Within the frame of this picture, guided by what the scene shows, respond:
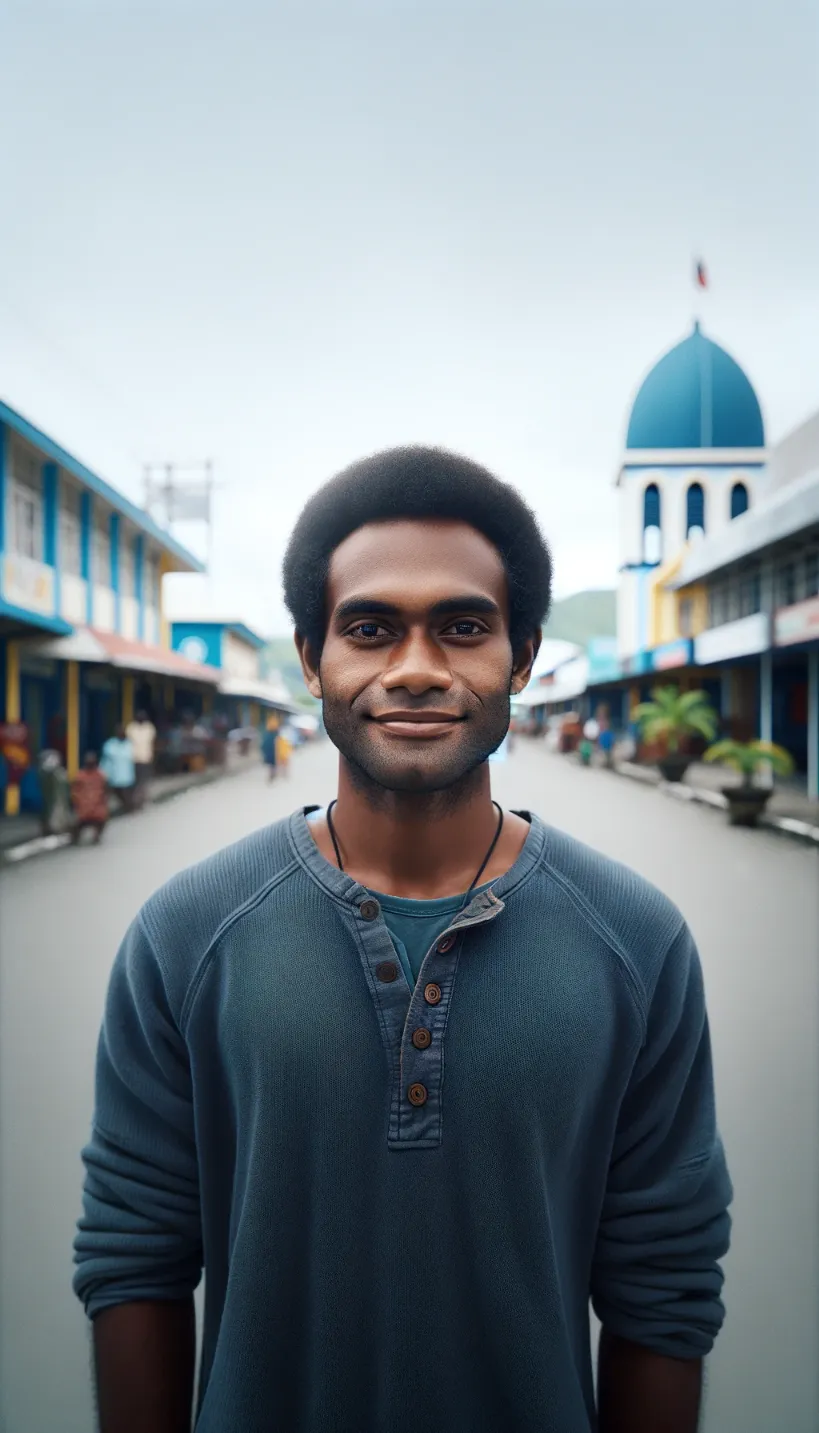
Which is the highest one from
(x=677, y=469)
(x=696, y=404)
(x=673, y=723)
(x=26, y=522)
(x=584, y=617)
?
(x=696, y=404)

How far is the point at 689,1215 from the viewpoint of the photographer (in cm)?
98

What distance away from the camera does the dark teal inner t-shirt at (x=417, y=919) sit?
2.98 ft

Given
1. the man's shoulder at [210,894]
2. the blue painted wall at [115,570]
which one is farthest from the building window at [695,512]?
the blue painted wall at [115,570]

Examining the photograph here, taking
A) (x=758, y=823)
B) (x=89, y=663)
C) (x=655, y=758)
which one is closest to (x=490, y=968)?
(x=655, y=758)

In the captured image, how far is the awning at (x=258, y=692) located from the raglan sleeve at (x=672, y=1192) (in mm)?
1007

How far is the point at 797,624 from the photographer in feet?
6.22

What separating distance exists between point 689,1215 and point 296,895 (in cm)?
67

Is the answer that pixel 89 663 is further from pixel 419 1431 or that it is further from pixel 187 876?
pixel 419 1431

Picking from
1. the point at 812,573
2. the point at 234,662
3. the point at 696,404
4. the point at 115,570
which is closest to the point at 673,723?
the point at 812,573

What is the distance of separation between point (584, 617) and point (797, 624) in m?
0.69

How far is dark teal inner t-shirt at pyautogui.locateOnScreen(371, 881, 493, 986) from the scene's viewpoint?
0.91 m

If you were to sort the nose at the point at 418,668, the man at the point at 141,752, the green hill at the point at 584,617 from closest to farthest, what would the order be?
the nose at the point at 418,668, the green hill at the point at 584,617, the man at the point at 141,752

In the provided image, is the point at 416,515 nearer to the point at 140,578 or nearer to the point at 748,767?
the point at 140,578

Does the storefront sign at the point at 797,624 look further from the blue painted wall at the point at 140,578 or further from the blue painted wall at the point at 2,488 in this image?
the blue painted wall at the point at 2,488
